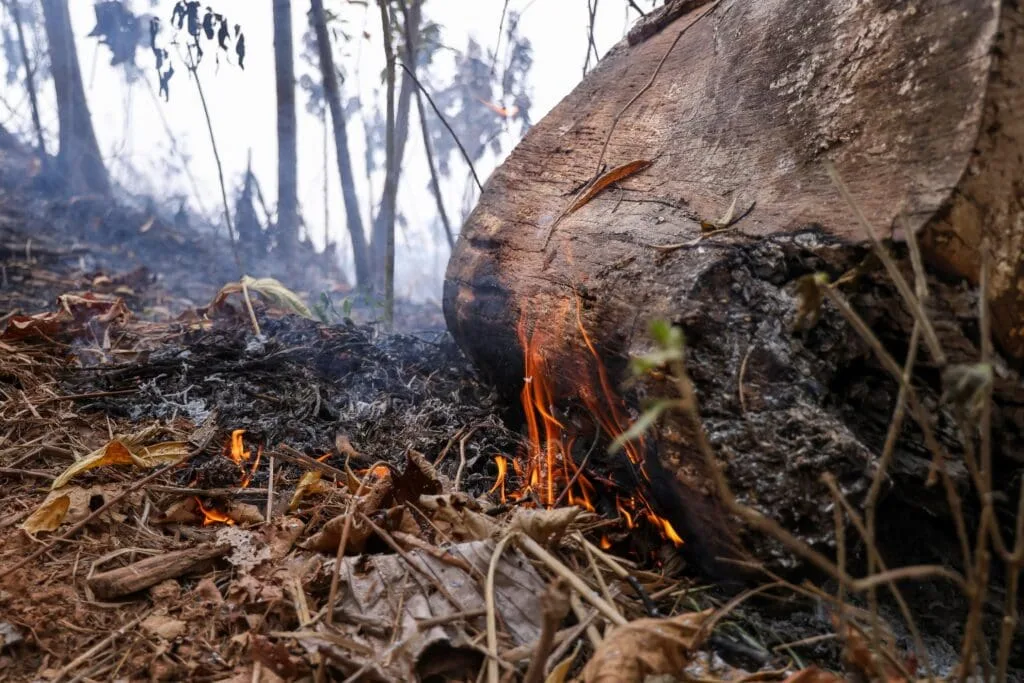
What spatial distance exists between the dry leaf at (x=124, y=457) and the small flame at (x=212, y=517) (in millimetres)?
240

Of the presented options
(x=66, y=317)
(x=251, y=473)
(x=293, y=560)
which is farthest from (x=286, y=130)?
(x=293, y=560)

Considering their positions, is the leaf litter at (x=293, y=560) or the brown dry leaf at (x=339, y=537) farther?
the brown dry leaf at (x=339, y=537)

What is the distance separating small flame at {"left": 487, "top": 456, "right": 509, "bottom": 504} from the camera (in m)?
2.07

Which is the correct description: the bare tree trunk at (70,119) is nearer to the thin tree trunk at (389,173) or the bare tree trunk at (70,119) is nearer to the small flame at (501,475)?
the thin tree trunk at (389,173)

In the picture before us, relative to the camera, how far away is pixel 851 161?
164 centimetres

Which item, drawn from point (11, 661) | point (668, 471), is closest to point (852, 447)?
point (668, 471)

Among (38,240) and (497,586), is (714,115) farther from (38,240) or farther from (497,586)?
(38,240)

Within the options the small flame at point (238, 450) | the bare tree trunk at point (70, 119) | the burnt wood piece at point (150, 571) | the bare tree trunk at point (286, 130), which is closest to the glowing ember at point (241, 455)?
the small flame at point (238, 450)

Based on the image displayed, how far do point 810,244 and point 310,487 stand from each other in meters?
1.59

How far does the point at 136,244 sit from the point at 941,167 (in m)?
8.56

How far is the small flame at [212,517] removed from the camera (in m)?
1.83

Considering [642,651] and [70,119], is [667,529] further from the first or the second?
[70,119]

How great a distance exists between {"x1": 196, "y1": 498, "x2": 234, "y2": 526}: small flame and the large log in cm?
110

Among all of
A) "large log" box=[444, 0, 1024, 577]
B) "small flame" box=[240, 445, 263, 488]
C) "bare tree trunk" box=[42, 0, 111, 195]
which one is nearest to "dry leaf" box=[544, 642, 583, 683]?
"large log" box=[444, 0, 1024, 577]
